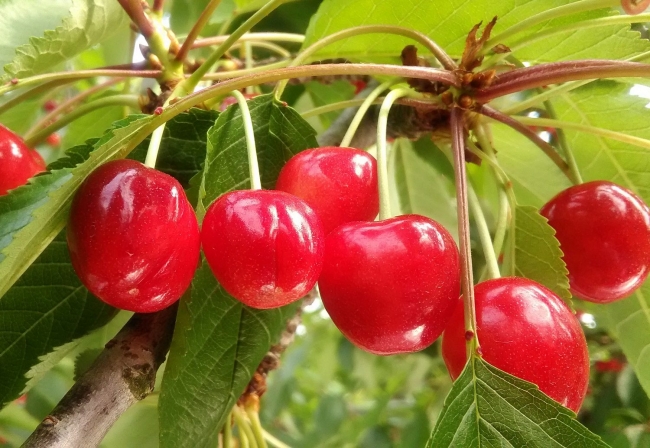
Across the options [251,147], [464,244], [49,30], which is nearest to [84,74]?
[49,30]

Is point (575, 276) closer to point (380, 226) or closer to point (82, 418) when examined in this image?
point (380, 226)

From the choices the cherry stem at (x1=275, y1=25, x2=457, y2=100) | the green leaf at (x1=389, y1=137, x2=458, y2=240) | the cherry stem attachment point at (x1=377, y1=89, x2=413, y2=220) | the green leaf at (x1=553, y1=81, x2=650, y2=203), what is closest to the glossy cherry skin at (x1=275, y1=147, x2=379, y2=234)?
the cherry stem attachment point at (x1=377, y1=89, x2=413, y2=220)

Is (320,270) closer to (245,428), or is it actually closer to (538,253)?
(538,253)

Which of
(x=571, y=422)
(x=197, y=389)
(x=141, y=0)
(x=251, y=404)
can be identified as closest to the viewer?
(x=571, y=422)

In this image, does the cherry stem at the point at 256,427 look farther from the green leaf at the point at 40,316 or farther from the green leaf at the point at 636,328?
the green leaf at the point at 636,328

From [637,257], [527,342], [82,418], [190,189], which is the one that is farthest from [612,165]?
[82,418]

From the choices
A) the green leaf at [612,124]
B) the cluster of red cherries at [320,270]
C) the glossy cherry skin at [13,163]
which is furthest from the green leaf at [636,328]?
the glossy cherry skin at [13,163]
